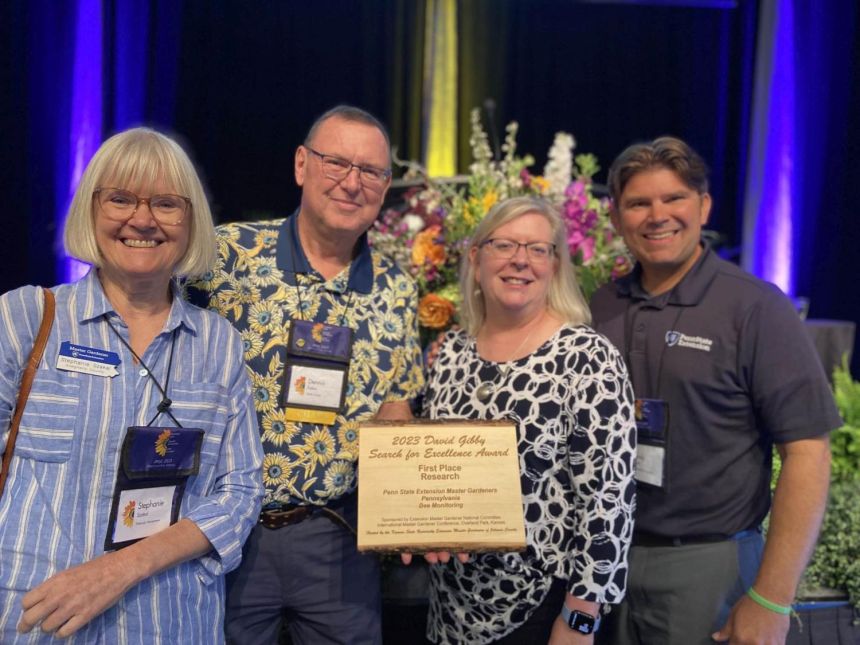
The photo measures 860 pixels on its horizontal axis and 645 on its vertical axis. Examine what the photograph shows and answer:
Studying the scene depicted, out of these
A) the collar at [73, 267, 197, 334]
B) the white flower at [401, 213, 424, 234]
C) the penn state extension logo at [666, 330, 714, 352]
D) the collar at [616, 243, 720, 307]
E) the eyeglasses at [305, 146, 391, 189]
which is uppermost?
the eyeglasses at [305, 146, 391, 189]

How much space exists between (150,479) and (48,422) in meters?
0.23

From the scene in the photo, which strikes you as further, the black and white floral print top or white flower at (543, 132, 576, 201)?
white flower at (543, 132, 576, 201)

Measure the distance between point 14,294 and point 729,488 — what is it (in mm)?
1840

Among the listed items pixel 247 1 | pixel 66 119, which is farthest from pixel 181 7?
pixel 66 119

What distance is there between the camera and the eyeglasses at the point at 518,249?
188 centimetres

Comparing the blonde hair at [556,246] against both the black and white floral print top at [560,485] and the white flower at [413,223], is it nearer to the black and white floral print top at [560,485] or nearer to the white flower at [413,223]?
the black and white floral print top at [560,485]

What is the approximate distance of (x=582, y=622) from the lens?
1626 millimetres

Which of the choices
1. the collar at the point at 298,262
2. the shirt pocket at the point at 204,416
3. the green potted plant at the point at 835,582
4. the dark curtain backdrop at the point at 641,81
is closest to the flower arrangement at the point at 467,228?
the collar at the point at 298,262

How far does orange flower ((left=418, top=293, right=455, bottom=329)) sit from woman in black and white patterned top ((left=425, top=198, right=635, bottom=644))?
18.7 inches

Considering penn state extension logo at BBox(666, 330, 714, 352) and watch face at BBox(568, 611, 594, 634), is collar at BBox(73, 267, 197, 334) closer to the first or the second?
watch face at BBox(568, 611, 594, 634)

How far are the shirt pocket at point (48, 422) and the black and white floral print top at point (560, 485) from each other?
3.15 ft

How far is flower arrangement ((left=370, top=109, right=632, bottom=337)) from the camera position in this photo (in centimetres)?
262

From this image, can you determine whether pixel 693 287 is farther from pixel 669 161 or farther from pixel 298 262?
pixel 298 262

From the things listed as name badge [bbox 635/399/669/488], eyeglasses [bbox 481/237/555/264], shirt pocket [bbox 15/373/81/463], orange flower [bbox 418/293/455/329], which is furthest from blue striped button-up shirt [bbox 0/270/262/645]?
name badge [bbox 635/399/669/488]
